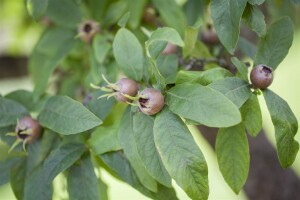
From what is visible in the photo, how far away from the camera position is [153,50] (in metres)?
0.84

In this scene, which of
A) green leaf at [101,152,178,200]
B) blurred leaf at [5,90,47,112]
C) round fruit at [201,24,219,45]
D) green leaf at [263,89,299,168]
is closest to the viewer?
green leaf at [263,89,299,168]

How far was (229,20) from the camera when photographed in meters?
0.85

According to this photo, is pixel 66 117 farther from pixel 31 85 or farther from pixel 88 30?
pixel 31 85

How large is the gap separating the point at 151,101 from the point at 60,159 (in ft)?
0.79

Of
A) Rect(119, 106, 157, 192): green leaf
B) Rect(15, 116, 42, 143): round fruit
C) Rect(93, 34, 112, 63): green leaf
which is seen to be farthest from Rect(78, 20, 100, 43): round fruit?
Rect(119, 106, 157, 192): green leaf

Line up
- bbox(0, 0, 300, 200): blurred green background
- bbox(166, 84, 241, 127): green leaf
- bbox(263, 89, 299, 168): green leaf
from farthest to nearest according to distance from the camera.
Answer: bbox(0, 0, 300, 200): blurred green background
bbox(263, 89, 299, 168): green leaf
bbox(166, 84, 241, 127): green leaf

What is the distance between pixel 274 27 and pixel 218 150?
234mm

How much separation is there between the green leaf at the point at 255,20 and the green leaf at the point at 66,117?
11.9 inches

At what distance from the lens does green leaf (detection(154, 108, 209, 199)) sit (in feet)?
2.49

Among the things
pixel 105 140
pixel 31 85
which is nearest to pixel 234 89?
pixel 105 140

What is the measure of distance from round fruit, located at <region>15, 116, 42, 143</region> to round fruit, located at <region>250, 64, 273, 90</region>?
16.8 inches

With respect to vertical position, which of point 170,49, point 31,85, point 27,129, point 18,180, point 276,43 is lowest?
point 31,85

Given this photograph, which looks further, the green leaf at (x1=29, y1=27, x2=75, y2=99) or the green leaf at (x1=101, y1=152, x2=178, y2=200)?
the green leaf at (x1=29, y1=27, x2=75, y2=99)

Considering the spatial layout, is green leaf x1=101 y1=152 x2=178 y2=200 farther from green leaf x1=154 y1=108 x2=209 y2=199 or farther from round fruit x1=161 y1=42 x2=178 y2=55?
round fruit x1=161 y1=42 x2=178 y2=55
